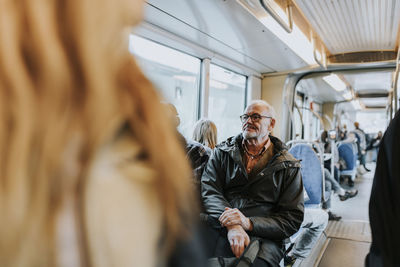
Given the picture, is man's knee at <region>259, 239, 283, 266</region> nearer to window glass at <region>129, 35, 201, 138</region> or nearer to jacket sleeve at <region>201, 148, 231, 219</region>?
jacket sleeve at <region>201, 148, 231, 219</region>

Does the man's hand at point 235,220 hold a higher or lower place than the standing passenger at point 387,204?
lower

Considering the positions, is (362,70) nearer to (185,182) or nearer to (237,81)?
(237,81)

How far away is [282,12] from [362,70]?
271 cm

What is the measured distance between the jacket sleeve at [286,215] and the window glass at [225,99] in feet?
10.1

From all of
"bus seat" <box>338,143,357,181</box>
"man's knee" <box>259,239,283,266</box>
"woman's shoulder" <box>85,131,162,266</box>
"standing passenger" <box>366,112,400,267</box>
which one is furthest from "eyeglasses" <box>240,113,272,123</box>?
"bus seat" <box>338,143,357,181</box>

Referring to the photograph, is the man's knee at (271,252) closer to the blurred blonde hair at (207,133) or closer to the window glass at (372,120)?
the blurred blonde hair at (207,133)

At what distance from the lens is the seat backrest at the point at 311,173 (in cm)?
304

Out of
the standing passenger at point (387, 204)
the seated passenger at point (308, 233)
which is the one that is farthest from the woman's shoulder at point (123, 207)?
the seated passenger at point (308, 233)

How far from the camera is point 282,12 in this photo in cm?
295

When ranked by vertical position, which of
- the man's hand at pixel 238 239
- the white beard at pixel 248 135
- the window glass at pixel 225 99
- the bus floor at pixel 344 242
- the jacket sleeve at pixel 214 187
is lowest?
the bus floor at pixel 344 242

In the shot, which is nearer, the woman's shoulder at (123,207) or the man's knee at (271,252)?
the woman's shoulder at (123,207)

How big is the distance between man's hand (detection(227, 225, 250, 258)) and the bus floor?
91cm

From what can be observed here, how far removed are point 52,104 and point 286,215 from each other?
6.37 ft

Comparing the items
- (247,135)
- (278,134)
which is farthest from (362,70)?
(247,135)
